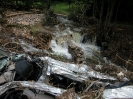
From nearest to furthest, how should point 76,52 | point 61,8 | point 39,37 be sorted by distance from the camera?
point 76,52 → point 39,37 → point 61,8

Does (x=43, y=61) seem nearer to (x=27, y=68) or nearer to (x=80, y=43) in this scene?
(x=27, y=68)

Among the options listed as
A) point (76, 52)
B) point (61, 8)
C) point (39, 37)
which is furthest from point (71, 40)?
point (61, 8)

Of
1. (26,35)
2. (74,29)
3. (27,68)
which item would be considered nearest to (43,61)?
(27,68)

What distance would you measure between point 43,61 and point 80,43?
4255 mm

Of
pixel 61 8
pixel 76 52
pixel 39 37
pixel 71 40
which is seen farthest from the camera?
pixel 61 8

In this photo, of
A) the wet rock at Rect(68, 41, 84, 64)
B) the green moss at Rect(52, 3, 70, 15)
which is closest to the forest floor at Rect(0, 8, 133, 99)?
the wet rock at Rect(68, 41, 84, 64)

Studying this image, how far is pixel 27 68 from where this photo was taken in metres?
5.52

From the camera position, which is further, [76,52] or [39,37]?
[39,37]

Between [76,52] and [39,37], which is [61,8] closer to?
[39,37]

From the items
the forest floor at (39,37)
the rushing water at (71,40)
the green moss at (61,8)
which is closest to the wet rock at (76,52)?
the rushing water at (71,40)

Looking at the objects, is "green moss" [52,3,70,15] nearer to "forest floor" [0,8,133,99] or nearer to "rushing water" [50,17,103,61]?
"forest floor" [0,8,133,99]

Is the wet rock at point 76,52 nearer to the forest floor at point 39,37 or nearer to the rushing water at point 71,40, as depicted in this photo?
the rushing water at point 71,40

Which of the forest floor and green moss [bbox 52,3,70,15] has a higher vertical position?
green moss [bbox 52,3,70,15]

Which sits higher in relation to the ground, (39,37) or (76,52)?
(39,37)
